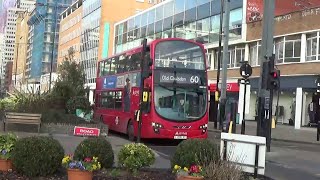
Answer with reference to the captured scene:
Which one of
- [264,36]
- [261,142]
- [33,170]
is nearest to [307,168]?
[261,142]

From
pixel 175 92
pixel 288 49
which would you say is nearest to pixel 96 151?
pixel 175 92

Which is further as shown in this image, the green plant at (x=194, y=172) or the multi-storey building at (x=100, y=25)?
the multi-storey building at (x=100, y=25)

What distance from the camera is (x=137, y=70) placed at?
21375mm

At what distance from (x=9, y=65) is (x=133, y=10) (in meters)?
85.9

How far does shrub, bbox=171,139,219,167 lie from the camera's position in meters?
9.26

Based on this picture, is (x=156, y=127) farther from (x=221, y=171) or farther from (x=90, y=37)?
(x=90, y=37)

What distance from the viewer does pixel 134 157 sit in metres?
9.54

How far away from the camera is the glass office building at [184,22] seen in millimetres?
44156

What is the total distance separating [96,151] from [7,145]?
1.77 metres

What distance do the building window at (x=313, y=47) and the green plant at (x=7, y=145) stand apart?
94.1ft

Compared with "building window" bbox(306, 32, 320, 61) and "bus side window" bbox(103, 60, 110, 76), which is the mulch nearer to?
"bus side window" bbox(103, 60, 110, 76)

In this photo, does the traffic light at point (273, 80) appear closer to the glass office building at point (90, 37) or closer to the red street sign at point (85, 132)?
the red street sign at point (85, 132)

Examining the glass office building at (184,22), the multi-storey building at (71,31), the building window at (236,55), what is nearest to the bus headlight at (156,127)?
the building window at (236,55)

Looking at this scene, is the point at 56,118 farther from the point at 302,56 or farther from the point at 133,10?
the point at 133,10
